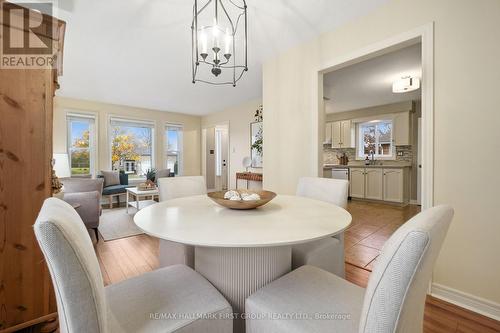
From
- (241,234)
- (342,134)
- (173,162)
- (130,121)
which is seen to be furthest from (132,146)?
(241,234)

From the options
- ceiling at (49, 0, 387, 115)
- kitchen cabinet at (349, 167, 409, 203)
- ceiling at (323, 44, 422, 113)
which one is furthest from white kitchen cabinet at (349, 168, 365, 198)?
ceiling at (49, 0, 387, 115)

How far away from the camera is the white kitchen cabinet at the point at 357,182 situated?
17.9 feet

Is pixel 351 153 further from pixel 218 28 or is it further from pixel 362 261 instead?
pixel 218 28

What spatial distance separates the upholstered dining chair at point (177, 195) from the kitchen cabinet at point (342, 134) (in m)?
4.93

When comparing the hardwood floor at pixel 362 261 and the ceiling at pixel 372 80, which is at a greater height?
the ceiling at pixel 372 80

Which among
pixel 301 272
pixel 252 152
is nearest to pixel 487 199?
pixel 301 272

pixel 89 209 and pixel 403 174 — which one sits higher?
pixel 403 174

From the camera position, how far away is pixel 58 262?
573mm

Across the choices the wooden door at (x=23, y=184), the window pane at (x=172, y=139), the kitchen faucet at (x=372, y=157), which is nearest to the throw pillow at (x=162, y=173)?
the window pane at (x=172, y=139)

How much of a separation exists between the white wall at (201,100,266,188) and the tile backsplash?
2636mm

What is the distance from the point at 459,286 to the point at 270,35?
2745 millimetres

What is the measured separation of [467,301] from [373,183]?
4.00 meters

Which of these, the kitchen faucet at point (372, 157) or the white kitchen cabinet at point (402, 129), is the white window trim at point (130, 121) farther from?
the white kitchen cabinet at point (402, 129)

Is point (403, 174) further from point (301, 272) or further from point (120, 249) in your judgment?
point (120, 249)
